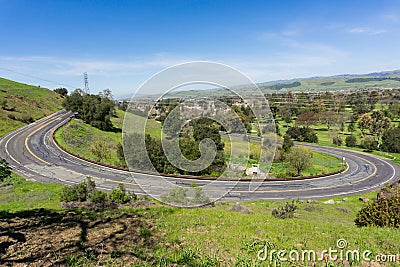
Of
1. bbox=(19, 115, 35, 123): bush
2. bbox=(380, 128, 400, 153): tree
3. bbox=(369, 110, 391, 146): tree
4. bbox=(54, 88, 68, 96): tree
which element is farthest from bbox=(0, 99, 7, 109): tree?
bbox=(369, 110, 391, 146): tree

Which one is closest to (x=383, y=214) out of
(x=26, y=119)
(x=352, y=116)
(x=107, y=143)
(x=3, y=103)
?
(x=107, y=143)

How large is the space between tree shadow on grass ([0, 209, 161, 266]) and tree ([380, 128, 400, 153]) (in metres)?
75.2

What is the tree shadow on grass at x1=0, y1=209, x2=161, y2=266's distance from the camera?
6.14 meters

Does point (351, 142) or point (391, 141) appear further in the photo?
point (351, 142)

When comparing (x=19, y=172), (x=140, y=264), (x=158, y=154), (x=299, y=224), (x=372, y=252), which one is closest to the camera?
(x=140, y=264)

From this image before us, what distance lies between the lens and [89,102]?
5944 cm

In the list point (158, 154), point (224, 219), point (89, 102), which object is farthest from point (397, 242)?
point (89, 102)

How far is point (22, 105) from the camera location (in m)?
62.5

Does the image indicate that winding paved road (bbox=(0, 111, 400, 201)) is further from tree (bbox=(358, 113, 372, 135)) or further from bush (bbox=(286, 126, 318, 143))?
tree (bbox=(358, 113, 372, 135))

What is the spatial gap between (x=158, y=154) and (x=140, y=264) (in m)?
28.1

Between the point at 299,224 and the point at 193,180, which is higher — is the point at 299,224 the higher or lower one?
the higher one

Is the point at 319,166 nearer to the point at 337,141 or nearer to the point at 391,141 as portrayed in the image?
the point at 337,141

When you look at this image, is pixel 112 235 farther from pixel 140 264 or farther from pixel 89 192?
pixel 89 192

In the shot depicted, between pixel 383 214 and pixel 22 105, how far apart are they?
243 ft
